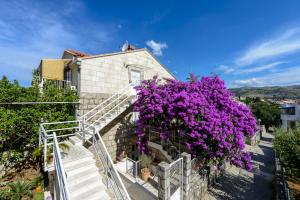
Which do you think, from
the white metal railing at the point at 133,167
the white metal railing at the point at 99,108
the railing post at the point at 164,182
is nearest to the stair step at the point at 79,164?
the railing post at the point at 164,182

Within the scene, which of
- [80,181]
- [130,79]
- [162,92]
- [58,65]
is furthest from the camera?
[130,79]

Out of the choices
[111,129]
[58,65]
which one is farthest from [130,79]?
[58,65]

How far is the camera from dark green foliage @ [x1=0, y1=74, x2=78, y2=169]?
7090mm

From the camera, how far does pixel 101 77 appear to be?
425 inches

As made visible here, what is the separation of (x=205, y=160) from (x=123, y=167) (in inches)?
205

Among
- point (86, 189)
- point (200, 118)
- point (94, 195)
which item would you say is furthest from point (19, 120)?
point (200, 118)

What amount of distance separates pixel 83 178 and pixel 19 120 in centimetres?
467

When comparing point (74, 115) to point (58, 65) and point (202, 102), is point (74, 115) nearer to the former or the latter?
point (58, 65)

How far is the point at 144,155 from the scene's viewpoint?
1089 centimetres

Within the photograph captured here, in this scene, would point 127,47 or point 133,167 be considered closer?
point 133,167

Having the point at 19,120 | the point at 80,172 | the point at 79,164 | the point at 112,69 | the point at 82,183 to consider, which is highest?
the point at 112,69

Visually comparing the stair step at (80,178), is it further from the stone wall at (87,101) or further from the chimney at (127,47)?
the chimney at (127,47)

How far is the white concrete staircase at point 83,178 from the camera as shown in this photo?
4.78 meters

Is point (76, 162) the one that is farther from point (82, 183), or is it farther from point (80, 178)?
point (82, 183)
